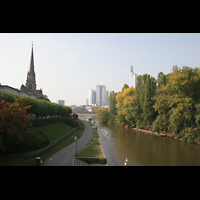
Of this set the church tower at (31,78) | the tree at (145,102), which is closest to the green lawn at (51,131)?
the tree at (145,102)

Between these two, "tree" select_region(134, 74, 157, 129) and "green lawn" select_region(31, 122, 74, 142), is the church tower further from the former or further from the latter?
"tree" select_region(134, 74, 157, 129)

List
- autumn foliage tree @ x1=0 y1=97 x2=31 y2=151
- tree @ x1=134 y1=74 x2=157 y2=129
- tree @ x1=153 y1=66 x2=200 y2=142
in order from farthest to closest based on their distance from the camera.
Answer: tree @ x1=134 y1=74 x2=157 y2=129
tree @ x1=153 y1=66 x2=200 y2=142
autumn foliage tree @ x1=0 y1=97 x2=31 y2=151

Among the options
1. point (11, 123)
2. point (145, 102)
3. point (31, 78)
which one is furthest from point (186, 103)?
point (31, 78)

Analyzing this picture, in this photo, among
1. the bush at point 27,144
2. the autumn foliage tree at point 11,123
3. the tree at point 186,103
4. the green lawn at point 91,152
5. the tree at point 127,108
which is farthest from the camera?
the tree at point 127,108

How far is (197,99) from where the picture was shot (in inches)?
1356

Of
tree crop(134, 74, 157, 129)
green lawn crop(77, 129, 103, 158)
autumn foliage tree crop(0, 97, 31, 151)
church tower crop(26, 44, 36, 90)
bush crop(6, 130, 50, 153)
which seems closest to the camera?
autumn foliage tree crop(0, 97, 31, 151)

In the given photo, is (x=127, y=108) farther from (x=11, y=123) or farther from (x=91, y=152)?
(x=11, y=123)

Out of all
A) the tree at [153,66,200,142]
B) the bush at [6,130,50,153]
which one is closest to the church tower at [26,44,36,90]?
the bush at [6,130,50,153]

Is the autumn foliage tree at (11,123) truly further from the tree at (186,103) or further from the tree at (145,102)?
the tree at (145,102)

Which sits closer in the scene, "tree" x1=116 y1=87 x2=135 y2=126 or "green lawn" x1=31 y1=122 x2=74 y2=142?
"green lawn" x1=31 y1=122 x2=74 y2=142
